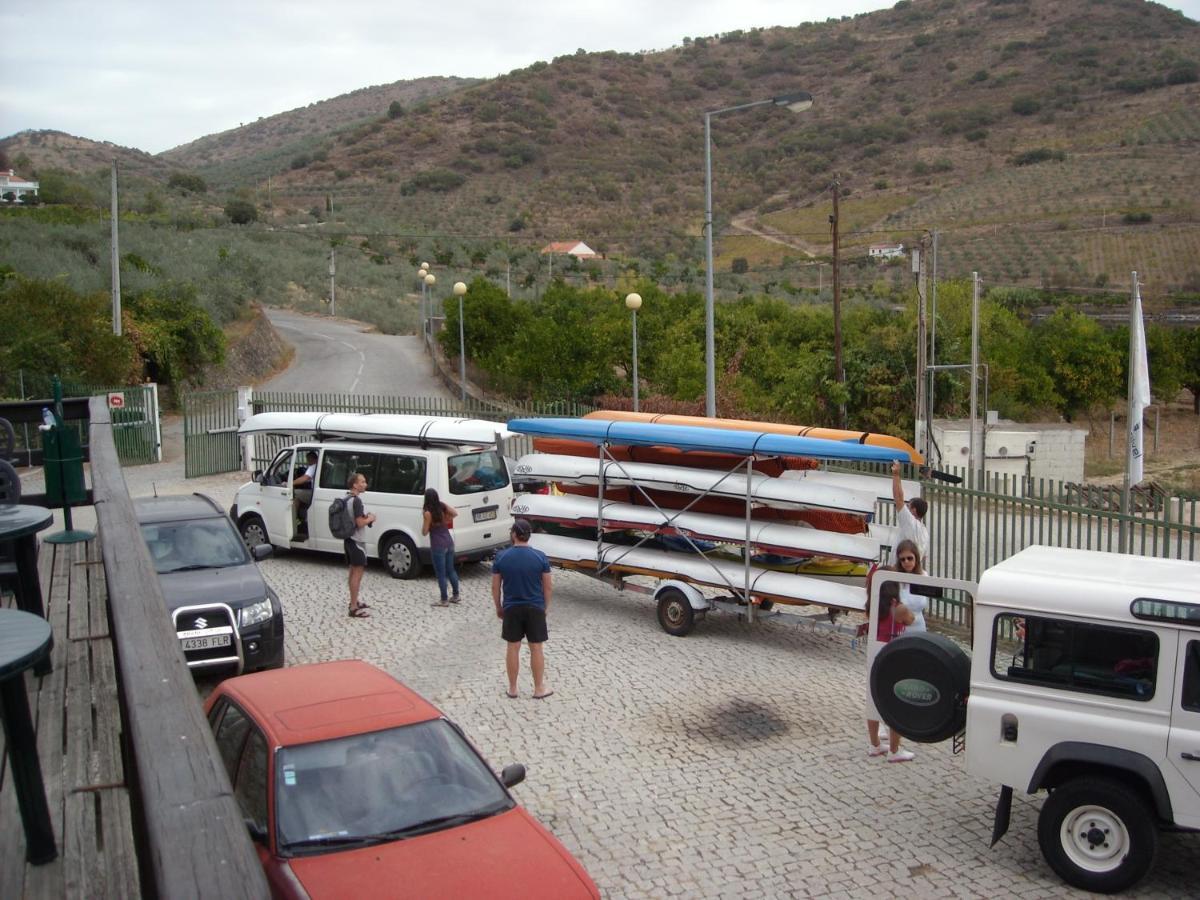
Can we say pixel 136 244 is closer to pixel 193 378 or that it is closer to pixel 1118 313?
pixel 193 378

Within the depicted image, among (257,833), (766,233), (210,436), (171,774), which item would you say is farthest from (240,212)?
(171,774)

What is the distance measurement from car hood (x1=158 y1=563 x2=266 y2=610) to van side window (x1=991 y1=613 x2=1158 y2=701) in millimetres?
7056

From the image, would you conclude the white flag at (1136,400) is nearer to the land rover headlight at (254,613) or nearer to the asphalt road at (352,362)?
the land rover headlight at (254,613)

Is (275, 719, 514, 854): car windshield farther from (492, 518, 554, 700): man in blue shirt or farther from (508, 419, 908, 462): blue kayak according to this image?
(508, 419, 908, 462): blue kayak

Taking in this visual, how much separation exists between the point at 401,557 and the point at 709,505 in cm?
471

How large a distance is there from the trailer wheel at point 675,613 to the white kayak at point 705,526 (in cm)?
73

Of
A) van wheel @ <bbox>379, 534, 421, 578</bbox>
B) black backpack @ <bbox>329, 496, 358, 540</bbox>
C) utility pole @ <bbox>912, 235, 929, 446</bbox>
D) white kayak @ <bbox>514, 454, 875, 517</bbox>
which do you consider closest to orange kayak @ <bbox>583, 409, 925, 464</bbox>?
white kayak @ <bbox>514, 454, 875, 517</bbox>

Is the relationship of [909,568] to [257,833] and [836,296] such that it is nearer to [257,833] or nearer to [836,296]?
[257,833]

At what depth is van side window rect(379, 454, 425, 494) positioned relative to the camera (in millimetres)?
14930

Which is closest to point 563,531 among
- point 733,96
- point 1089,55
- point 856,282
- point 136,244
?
point 136,244

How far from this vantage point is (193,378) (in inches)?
1467

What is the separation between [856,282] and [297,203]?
207 ft

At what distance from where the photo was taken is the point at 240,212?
88.8 metres

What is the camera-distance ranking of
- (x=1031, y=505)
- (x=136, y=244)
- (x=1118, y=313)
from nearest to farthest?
(x=1031, y=505) < (x=136, y=244) < (x=1118, y=313)
